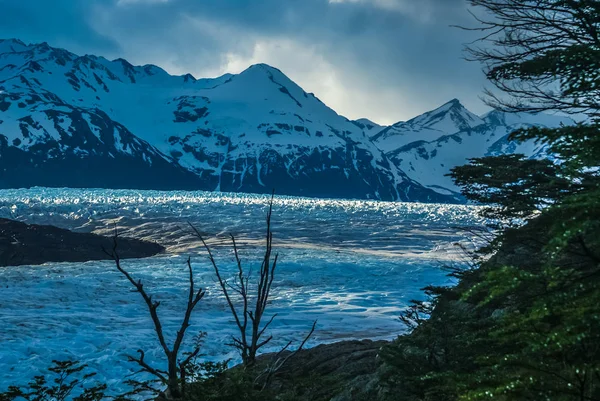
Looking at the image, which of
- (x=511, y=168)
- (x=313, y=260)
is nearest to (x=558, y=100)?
(x=511, y=168)

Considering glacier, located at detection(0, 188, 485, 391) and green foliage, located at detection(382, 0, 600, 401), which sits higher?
green foliage, located at detection(382, 0, 600, 401)

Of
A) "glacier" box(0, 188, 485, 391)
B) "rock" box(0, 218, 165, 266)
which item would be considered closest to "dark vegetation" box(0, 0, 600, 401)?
"glacier" box(0, 188, 485, 391)

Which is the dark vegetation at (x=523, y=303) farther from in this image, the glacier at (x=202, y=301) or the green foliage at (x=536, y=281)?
the glacier at (x=202, y=301)

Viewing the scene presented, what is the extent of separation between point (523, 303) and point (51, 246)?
36698mm

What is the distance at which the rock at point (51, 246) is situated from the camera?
105ft

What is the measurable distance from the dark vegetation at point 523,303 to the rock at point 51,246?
82.8ft

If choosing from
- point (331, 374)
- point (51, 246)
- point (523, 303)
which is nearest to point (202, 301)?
point (331, 374)

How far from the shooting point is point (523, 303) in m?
4.21

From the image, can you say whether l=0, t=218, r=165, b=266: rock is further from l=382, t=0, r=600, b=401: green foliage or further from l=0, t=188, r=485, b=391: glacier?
l=382, t=0, r=600, b=401: green foliage

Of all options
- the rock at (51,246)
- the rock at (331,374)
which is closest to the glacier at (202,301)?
the rock at (51,246)

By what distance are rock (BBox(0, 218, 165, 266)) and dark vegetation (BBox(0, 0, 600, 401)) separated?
2523 cm

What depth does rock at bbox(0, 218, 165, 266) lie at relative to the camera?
32.2m

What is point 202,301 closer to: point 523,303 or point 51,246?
point 51,246

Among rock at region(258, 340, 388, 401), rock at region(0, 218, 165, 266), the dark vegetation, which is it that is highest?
the dark vegetation
